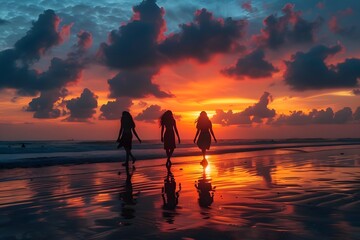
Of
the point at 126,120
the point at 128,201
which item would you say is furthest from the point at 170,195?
the point at 126,120

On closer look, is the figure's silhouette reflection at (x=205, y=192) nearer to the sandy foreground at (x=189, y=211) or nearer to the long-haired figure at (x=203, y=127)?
the sandy foreground at (x=189, y=211)

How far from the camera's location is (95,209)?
7.14 metres

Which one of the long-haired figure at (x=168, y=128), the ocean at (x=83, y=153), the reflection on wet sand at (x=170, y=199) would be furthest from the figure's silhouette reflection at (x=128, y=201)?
the ocean at (x=83, y=153)

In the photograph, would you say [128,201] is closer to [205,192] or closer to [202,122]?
[205,192]

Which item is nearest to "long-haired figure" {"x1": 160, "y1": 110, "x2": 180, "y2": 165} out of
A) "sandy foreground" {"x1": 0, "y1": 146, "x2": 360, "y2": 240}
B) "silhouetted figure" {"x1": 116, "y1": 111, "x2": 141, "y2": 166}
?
"silhouetted figure" {"x1": 116, "y1": 111, "x2": 141, "y2": 166}

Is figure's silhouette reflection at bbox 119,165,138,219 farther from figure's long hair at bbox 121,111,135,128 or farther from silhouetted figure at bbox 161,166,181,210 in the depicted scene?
figure's long hair at bbox 121,111,135,128

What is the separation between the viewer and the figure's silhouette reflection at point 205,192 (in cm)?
769

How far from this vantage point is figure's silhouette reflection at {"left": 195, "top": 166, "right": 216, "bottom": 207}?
7691mm

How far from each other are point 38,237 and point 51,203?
2.96 metres

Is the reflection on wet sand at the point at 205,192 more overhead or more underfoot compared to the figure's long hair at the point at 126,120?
more underfoot

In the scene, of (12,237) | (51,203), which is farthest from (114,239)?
(51,203)

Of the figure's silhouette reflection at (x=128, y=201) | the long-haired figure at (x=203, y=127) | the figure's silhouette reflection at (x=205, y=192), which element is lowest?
the figure's silhouette reflection at (x=205, y=192)

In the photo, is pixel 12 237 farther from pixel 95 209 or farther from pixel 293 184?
pixel 293 184

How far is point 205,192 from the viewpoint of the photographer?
29.9 ft
